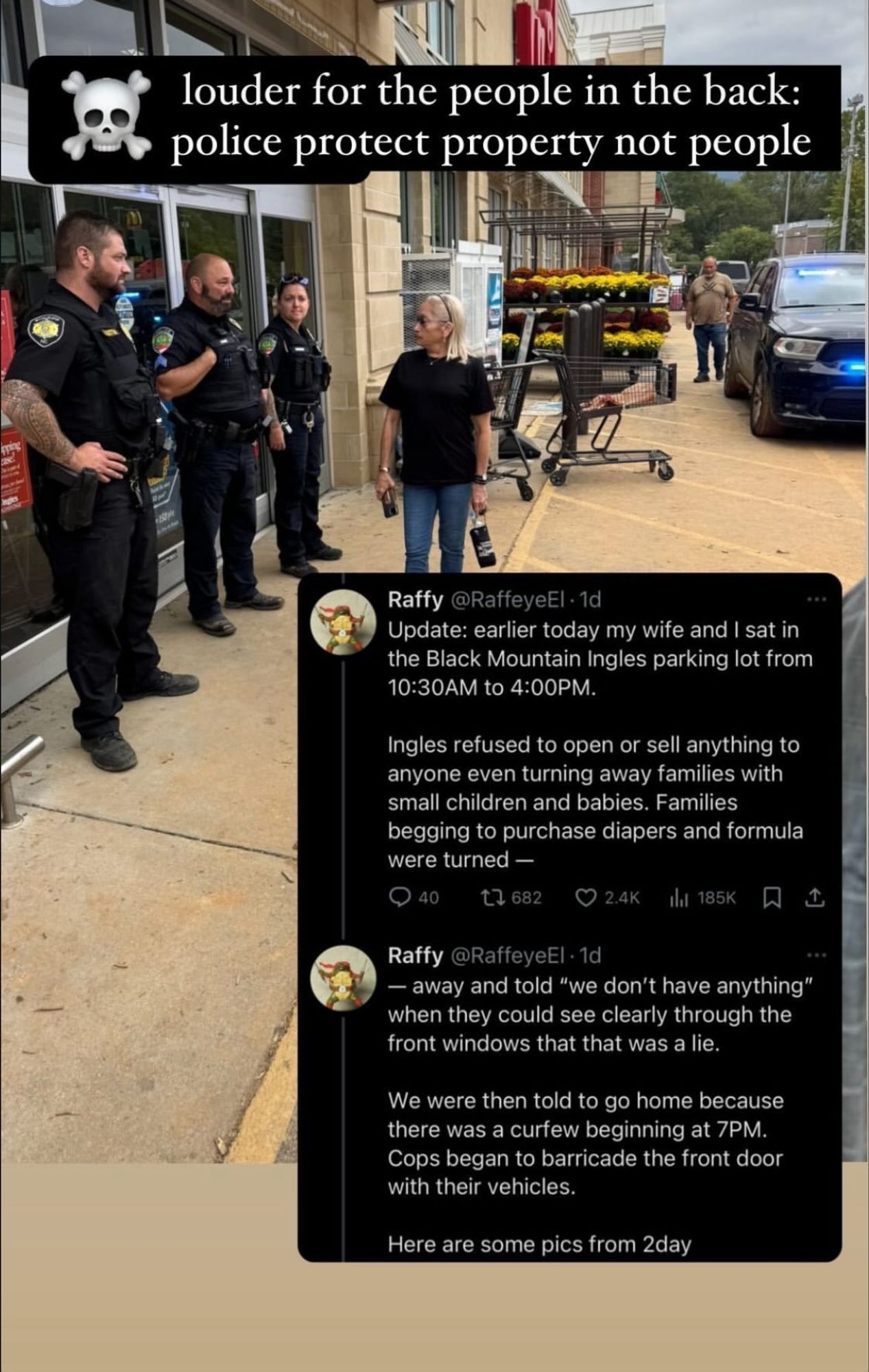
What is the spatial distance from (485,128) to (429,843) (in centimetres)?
114

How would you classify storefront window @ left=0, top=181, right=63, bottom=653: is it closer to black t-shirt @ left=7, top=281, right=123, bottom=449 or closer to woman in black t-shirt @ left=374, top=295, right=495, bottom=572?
black t-shirt @ left=7, top=281, right=123, bottom=449

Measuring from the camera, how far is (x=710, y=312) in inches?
232

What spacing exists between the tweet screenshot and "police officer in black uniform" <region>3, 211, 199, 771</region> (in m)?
1.09

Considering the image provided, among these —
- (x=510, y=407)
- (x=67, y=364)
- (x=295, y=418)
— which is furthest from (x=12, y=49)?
(x=510, y=407)

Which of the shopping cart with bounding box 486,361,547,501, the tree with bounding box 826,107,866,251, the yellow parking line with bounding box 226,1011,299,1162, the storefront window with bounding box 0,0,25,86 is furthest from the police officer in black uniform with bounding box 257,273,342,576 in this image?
the shopping cart with bounding box 486,361,547,501

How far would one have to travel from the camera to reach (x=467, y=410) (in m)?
3.18

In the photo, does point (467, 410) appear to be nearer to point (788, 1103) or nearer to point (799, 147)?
point (799, 147)

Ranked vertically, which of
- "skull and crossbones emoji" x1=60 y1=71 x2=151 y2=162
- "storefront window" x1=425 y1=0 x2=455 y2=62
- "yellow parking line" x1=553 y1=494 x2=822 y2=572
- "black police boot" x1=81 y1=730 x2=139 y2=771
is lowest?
"black police boot" x1=81 y1=730 x2=139 y2=771

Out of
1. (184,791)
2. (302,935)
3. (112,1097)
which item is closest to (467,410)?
(184,791)

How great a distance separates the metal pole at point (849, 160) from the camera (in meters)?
1.68

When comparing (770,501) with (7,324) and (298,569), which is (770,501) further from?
(7,324)

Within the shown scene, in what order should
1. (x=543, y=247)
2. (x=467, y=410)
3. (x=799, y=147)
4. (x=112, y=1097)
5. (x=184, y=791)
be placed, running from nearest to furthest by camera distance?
1. (x=799, y=147)
2. (x=112, y=1097)
3. (x=184, y=791)
4. (x=467, y=410)
5. (x=543, y=247)

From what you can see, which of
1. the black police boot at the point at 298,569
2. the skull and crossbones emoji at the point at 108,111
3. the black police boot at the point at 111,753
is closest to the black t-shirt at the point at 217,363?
the black police boot at the point at 298,569

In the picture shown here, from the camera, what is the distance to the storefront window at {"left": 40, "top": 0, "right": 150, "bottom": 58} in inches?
122
